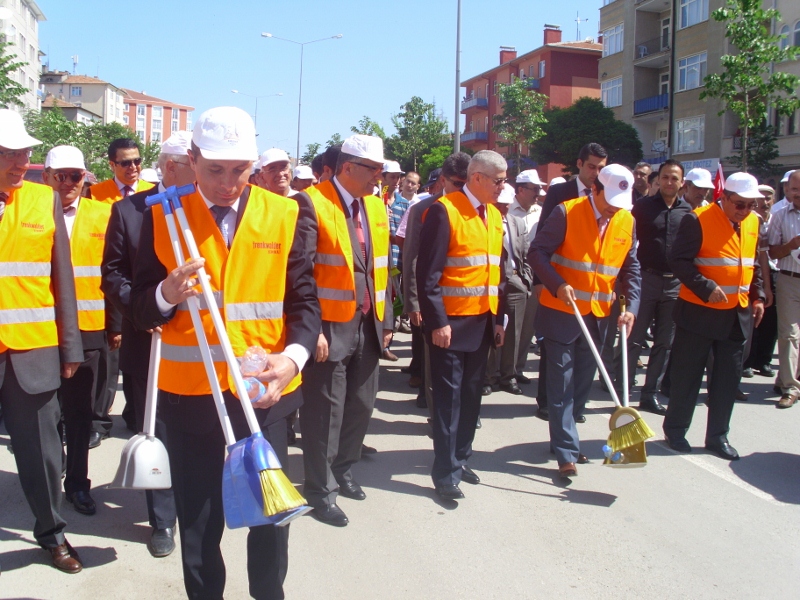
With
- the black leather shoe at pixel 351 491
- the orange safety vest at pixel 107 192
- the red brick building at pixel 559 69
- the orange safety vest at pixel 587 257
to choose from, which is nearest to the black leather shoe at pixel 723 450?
the orange safety vest at pixel 587 257

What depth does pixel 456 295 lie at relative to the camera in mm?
4758

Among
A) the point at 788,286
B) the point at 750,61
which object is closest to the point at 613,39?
the point at 750,61

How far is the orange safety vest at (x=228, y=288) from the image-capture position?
104 inches

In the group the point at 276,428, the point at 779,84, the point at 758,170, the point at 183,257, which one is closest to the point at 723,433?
the point at 276,428

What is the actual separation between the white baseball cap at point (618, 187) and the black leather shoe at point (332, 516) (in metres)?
2.60

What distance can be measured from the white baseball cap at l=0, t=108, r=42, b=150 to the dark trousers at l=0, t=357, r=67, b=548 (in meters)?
1.00

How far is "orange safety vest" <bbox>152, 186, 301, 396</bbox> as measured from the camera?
2.64m

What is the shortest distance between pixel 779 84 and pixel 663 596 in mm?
17912

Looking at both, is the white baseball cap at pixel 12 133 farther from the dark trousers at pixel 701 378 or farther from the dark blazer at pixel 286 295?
the dark trousers at pixel 701 378

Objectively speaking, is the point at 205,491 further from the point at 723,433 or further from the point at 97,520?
the point at 723,433

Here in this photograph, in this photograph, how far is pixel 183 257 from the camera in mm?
2594

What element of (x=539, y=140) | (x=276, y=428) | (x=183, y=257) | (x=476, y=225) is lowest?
(x=276, y=428)

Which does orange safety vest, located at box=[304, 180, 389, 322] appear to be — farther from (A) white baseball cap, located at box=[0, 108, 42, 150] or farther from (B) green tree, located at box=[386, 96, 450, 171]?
(B) green tree, located at box=[386, 96, 450, 171]

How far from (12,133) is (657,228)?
19.0ft
